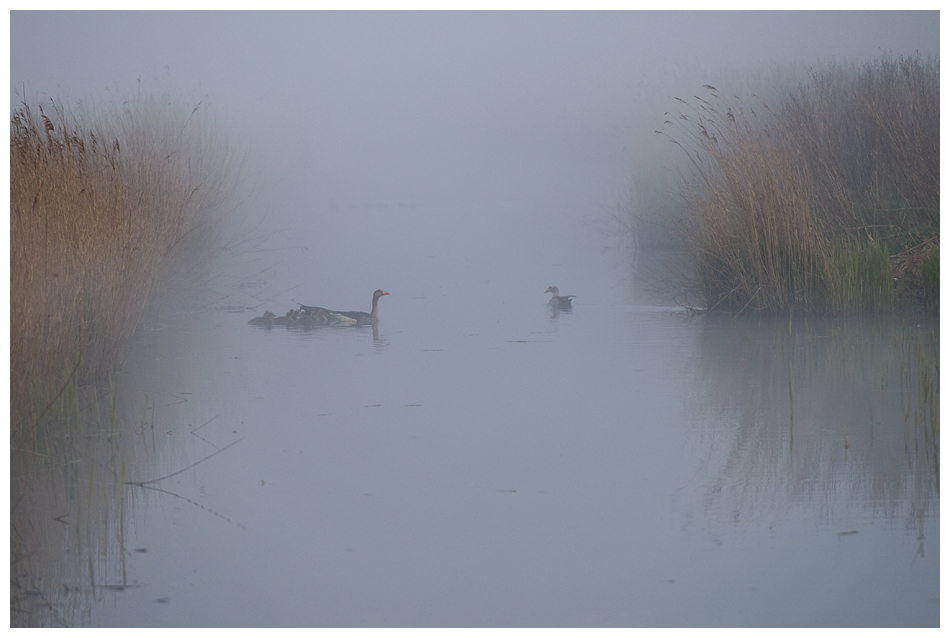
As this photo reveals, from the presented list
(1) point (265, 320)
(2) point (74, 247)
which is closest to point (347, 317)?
(1) point (265, 320)

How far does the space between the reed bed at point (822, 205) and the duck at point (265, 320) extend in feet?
9.20

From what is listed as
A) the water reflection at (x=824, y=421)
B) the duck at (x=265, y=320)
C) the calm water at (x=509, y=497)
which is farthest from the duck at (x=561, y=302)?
the calm water at (x=509, y=497)

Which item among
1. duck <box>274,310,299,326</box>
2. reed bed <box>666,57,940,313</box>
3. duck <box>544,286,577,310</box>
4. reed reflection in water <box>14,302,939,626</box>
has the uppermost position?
reed bed <box>666,57,940,313</box>

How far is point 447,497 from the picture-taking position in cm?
271

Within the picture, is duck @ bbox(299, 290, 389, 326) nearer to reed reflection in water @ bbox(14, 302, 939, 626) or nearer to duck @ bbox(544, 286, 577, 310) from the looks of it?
duck @ bbox(544, 286, 577, 310)

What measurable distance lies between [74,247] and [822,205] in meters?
5.37

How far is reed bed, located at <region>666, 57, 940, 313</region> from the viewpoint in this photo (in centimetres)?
580

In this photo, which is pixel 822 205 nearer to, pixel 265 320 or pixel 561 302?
pixel 561 302

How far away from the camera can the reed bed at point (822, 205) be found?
228 inches

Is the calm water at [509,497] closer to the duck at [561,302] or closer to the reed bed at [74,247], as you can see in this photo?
the reed bed at [74,247]

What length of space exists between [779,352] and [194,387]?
2.85m

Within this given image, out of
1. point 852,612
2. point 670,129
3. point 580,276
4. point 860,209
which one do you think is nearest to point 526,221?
point 670,129

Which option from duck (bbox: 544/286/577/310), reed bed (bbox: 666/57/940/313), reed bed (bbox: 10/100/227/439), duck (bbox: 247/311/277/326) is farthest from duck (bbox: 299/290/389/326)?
reed bed (bbox: 666/57/940/313)

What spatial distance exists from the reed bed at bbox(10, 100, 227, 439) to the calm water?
27 centimetres
